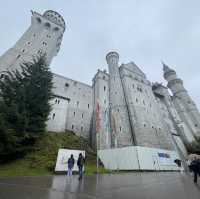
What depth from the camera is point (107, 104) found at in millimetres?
32688

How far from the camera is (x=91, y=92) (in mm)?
36656

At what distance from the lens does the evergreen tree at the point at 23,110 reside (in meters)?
13.6

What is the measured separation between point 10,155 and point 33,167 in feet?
10.1

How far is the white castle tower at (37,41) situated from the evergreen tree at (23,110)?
1000 cm

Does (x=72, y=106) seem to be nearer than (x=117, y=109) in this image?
No

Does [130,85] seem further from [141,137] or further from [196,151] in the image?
[196,151]

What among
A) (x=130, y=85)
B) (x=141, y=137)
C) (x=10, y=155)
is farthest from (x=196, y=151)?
(x=10, y=155)

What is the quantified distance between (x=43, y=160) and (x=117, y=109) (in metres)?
18.7

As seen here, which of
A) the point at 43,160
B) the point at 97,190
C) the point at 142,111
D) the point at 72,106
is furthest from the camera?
the point at 72,106

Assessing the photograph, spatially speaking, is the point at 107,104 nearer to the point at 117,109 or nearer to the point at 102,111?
the point at 102,111

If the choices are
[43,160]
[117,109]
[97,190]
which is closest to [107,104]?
[117,109]

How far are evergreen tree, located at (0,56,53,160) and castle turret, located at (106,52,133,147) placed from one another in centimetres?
1412

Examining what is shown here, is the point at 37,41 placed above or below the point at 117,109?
above

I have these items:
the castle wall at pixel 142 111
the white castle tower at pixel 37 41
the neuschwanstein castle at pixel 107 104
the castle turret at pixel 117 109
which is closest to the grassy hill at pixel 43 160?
the neuschwanstein castle at pixel 107 104
